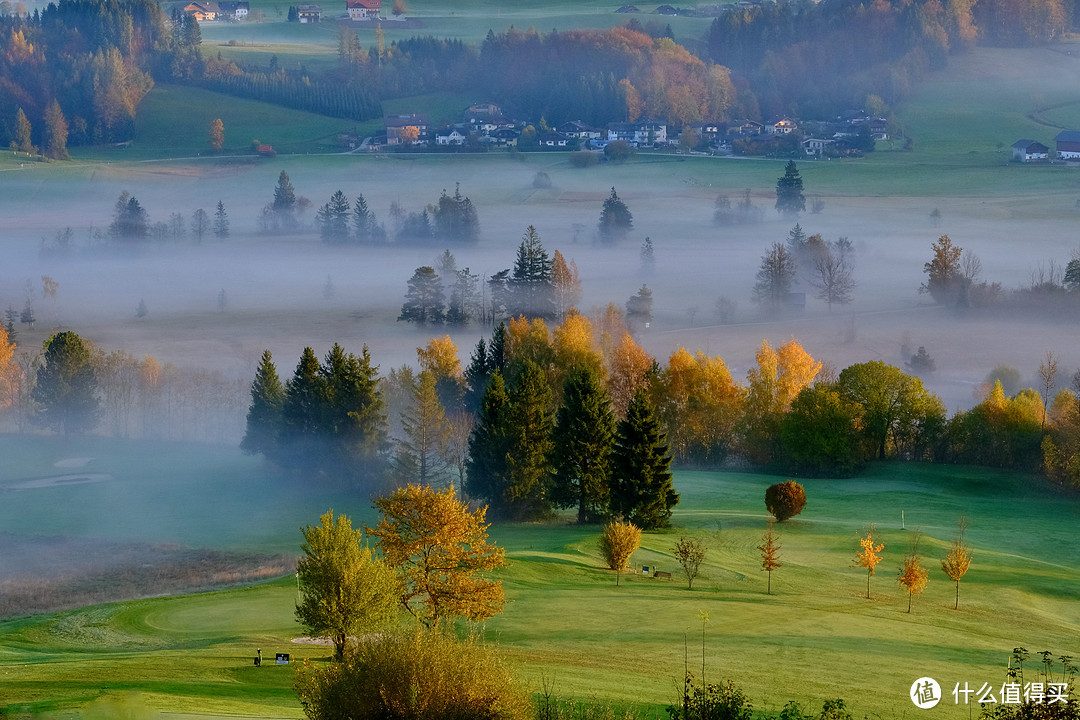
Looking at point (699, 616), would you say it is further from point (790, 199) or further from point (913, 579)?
point (790, 199)

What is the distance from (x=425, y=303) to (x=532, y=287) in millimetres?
11367

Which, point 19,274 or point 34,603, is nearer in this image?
point 34,603

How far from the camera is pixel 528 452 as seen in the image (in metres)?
69.4

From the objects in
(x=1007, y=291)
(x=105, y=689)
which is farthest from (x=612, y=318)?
(x=105, y=689)

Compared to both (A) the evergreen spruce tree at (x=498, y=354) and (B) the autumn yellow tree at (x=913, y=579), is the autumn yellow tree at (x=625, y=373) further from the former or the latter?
(B) the autumn yellow tree at (x=913, y=579)

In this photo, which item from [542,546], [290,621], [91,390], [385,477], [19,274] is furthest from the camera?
[19,274]

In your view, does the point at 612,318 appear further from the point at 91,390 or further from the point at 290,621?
the point at 290,621

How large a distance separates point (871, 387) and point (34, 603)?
5146 cm

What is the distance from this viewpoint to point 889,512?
6744cm

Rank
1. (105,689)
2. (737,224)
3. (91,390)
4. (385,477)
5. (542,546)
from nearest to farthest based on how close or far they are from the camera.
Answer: (105,689) < (542,546) < (385,477) < (91,390) < (737,224)

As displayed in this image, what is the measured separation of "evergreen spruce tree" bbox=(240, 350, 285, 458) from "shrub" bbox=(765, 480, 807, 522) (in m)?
36.3

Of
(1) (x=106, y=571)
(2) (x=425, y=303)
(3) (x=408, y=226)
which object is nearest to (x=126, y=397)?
(2) (x=425, y=303)

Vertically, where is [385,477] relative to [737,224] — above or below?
below

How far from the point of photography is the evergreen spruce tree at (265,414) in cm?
8588
